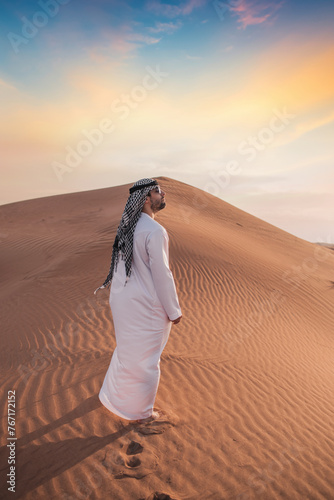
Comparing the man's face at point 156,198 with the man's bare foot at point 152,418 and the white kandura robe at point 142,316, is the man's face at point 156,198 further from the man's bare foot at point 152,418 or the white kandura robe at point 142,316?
the man's bare foot at point 152,418

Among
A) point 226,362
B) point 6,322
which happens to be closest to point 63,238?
point 6,322

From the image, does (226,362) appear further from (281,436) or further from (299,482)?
(299,482)

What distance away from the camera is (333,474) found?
3533 mm

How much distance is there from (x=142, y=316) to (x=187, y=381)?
184 centimetres

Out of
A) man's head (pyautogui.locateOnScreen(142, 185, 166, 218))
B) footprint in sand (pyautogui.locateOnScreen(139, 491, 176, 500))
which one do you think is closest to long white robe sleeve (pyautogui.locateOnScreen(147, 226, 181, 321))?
man's head (pyautogui.locateOnScreen(142, 185, 166, 218))

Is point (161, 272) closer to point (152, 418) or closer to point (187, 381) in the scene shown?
point (152, 418)

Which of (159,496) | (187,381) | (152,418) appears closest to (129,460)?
(159,496)

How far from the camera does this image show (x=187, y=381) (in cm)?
486

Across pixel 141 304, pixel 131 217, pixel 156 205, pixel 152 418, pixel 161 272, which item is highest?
pixel 156 205

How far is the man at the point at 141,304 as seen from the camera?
11.3ft

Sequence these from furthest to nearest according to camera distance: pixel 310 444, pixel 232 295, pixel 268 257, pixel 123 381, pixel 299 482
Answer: pixel 268 257, pixel 232 295, pixel 310 444, pixel 123 381, pixel 299 482

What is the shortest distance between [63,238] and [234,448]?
423 inches

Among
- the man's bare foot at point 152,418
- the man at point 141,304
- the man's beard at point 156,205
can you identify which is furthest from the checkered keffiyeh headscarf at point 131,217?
the man's bare foot at point 152,418

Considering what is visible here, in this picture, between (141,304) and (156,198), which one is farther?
(156,198)
